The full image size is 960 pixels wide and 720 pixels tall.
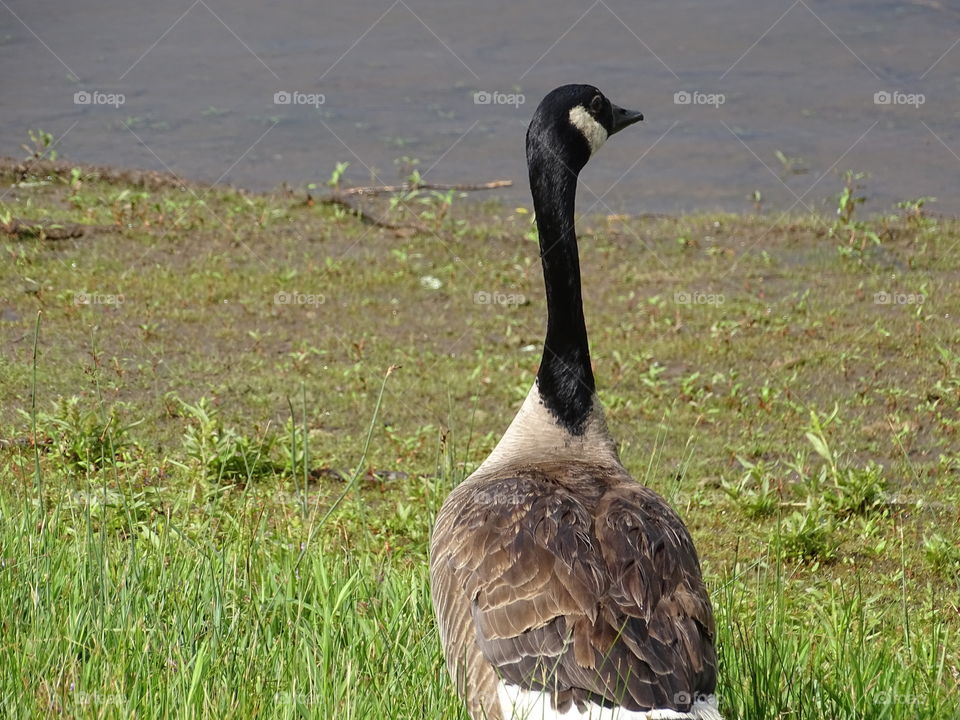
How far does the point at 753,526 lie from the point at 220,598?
303 centimetres

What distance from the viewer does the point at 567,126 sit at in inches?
181

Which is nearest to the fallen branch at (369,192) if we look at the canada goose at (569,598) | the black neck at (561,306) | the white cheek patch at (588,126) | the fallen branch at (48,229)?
the fallen branch at (48,229)

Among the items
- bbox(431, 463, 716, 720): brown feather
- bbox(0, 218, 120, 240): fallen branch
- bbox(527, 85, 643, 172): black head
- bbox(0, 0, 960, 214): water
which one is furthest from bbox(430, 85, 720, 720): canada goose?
bbox(0, 0, 960, 214): water

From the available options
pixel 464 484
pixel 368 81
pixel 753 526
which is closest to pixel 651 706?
pixel 464 484

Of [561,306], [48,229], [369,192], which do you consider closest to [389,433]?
[561,306]

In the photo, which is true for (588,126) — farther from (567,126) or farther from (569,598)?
(569,598)

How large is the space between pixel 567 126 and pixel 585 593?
211 centimetres

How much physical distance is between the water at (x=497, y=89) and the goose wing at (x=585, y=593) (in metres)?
8.83

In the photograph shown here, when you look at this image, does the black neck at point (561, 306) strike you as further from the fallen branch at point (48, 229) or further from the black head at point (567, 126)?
the fallen branch at point (48, 229)

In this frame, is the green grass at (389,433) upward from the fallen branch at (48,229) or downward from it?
downward

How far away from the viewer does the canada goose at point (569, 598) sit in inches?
118

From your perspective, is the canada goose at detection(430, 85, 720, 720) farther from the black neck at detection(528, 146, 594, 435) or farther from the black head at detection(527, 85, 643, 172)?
the black head at detection(527, 85, 643, 172)

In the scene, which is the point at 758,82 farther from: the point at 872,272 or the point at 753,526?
the point at 753,526

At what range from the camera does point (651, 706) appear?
2941mm
